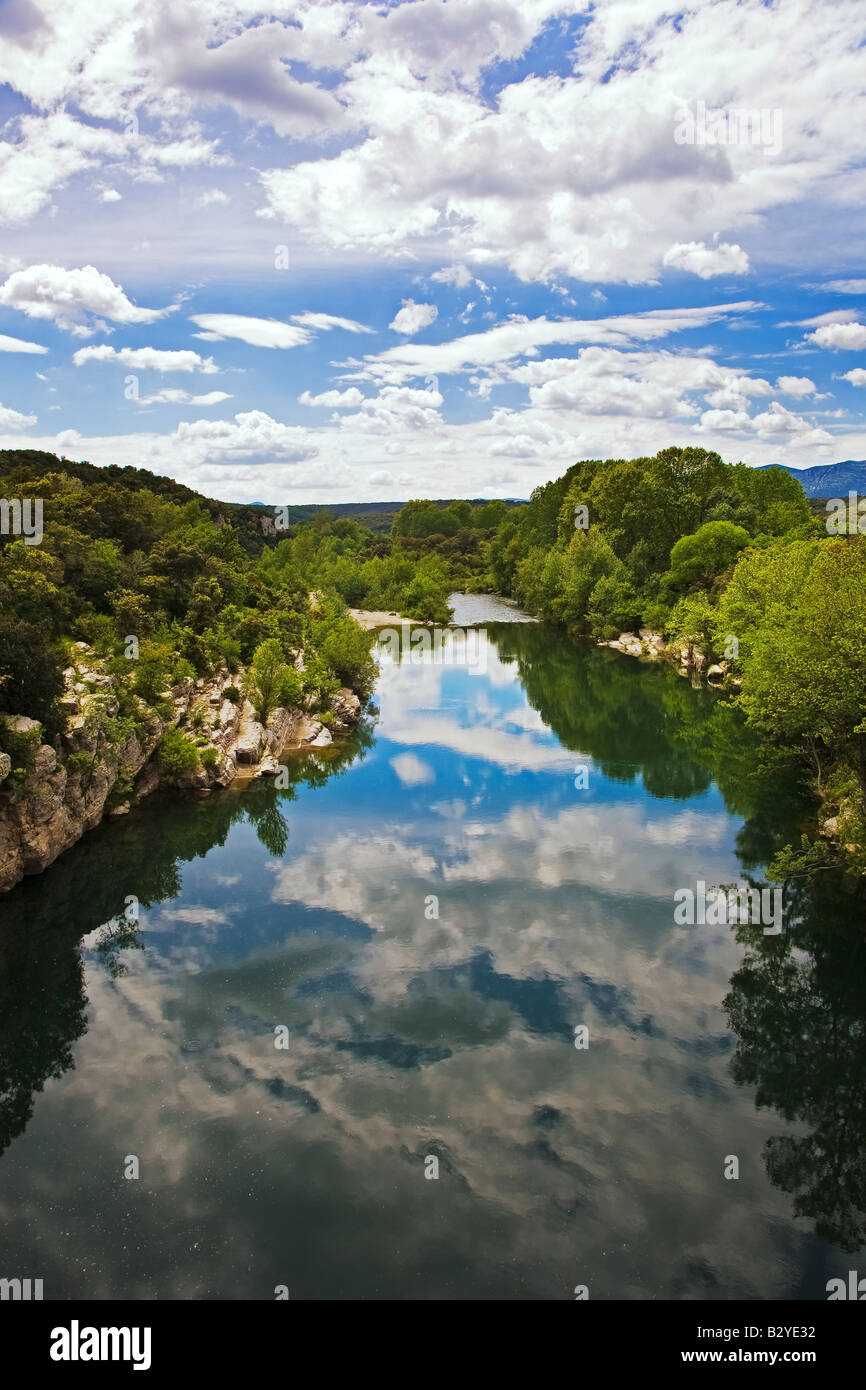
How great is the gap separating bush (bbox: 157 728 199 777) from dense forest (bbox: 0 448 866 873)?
179 centimetres

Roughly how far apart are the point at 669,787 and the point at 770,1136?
1974cm

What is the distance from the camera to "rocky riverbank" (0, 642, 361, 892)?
2278 centimetres

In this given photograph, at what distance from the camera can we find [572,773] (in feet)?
114

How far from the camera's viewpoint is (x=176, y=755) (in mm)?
32094

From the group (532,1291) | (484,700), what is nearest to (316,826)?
(532,1291)

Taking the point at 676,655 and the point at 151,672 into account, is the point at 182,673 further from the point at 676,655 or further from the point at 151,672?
the point at 676,655

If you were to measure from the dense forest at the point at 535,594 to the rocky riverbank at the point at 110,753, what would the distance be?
0.59m

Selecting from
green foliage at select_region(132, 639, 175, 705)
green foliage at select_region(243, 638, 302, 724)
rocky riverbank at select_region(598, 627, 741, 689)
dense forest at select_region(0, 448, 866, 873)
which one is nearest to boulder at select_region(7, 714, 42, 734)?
dense forest at select_region(0, 448, 866, 873)

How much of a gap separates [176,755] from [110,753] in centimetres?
386

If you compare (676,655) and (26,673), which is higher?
(676,655)

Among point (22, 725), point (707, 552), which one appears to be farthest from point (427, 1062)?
point (707, 552)

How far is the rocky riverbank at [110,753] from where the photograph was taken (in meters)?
22.8

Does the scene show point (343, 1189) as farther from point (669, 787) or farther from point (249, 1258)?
point (669, 787)

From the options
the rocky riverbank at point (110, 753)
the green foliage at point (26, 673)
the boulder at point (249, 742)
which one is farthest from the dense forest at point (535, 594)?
the boulder at point (249, 742)
